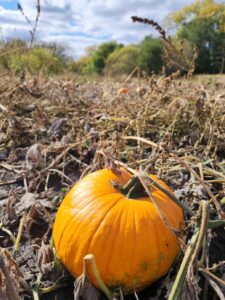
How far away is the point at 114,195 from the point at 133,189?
0.08 metres

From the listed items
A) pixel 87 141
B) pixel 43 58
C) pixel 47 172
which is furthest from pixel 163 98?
pixel 43 58

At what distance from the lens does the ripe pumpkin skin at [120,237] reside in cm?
152

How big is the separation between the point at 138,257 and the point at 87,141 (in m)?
1.53

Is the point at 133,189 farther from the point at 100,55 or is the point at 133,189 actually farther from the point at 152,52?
the point at 100,55

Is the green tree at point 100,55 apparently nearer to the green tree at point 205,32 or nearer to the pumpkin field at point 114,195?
the green tree at point 205,32

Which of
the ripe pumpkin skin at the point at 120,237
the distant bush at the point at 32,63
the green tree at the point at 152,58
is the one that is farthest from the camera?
the green tree at the point at 152,58

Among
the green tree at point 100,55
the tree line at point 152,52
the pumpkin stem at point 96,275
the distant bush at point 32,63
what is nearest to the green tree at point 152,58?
the tree line at point 152,52

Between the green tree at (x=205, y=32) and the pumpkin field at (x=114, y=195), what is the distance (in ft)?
25.0

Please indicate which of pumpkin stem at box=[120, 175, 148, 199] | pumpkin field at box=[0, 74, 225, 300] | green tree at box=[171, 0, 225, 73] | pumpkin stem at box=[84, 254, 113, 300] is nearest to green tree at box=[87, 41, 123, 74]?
green tree at box=[171, 0, 225, 73]

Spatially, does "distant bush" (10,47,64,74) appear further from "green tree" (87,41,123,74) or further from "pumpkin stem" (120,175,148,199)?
"green tree" (87,41,123,74)

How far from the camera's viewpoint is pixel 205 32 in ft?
88.3

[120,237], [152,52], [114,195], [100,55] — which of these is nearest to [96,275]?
[120,237]

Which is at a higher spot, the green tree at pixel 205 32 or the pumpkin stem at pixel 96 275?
the green tree at pixel 205 32

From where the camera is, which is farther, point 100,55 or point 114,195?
point 100,55
